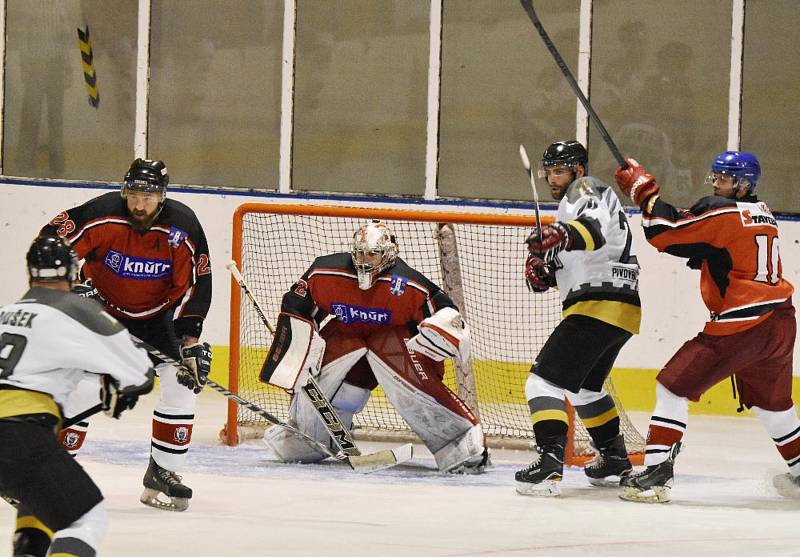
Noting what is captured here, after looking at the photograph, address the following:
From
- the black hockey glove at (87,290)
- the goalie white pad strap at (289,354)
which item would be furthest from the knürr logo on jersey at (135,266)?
the goalie white pad strap at (289,354)

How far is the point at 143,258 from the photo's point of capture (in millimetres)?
4312

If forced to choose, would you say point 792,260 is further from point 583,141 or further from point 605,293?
point 605,293

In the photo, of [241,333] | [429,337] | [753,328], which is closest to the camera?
[753,328]

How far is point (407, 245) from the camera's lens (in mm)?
6629

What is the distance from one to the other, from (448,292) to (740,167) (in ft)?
5.21

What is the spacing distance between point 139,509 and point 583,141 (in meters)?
3.66

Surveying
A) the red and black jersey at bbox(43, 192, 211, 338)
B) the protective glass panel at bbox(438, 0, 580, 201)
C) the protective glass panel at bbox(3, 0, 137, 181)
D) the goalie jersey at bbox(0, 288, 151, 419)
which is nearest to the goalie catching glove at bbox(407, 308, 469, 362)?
the red and black jersey at bbox(43, 192, 211, 338)

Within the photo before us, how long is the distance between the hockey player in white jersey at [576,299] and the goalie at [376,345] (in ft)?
1.77

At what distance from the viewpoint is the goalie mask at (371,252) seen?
506 cm

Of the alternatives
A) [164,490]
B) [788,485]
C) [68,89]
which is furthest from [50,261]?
[68,89]

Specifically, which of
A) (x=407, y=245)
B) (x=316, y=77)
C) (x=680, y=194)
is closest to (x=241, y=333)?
(x=407, y=245)

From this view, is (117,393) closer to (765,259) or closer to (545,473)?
(545,473)

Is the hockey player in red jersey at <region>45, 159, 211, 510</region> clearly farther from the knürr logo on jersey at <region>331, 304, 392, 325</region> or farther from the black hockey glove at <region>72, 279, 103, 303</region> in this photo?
the knürr logo on jersey at <region>331, 304, 392, 325</region>

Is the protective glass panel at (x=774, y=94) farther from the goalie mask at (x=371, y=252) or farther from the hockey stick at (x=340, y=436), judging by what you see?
the hockey stick at (x=340, y=436)
